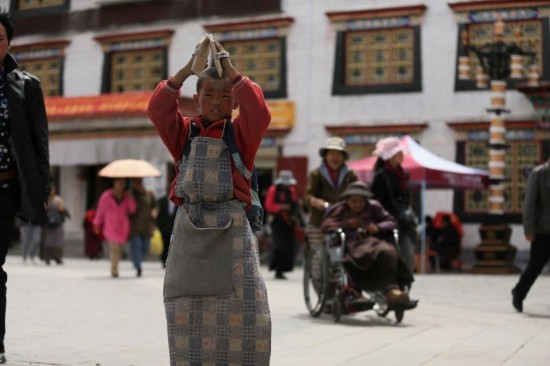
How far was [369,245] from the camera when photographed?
11.1m

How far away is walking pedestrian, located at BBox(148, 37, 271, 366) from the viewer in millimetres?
5234

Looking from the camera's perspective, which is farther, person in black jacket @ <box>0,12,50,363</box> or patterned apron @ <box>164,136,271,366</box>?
person in black jacket @ <box>0,12,50,363</box>

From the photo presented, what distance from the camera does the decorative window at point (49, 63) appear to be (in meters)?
33.8

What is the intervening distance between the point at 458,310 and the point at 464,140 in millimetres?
14843

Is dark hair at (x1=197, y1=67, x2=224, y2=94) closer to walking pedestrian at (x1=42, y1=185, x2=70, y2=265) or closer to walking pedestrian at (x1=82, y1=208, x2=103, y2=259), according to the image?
walking pedestrian at (x1=42, y1=185, x2=70, y2=265)

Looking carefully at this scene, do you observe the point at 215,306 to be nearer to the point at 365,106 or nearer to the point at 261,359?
the point at 261,359

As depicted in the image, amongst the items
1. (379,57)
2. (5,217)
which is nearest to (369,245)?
(5,217)

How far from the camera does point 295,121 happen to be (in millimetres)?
29578

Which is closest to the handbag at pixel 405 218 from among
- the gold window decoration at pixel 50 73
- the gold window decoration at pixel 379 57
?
the gold window decoration at pixel 379 57

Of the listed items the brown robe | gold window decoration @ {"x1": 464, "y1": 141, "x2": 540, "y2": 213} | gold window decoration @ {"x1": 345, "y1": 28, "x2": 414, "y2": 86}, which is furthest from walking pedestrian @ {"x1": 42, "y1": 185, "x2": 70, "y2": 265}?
the brown robe

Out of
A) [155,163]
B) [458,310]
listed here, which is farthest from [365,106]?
[458,310]

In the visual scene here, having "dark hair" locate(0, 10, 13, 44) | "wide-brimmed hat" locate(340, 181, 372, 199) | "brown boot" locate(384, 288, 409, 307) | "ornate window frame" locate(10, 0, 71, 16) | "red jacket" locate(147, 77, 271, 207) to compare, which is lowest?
"brown boot" locate(384, 288, 409, 307)

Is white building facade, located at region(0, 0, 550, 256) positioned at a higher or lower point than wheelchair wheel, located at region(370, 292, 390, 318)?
higher

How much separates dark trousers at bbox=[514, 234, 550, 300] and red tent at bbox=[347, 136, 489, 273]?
911 cm
